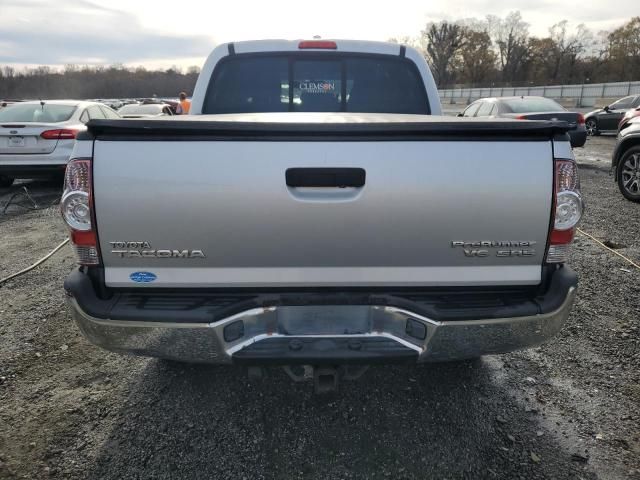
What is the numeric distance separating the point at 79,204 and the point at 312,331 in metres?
1.11

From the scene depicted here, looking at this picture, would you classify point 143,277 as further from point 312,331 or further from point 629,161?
point 629,161

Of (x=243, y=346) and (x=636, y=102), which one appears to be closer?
(x=243, y=346)

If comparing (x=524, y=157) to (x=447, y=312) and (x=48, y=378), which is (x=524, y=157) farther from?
(x=48, y=378)

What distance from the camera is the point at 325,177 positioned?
1.90 meters

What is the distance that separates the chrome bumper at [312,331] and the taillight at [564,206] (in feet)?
0.89

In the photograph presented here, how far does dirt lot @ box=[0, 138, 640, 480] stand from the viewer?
222 centimetres

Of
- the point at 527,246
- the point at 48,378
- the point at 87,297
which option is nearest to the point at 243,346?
the point at 87,297

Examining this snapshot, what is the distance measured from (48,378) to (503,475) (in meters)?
2.72

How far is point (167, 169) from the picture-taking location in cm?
187

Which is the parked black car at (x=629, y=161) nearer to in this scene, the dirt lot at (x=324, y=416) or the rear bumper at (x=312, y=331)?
the dirt lot at (x=324, y=416)

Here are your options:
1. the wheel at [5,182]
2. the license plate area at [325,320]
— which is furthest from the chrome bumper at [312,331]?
the wheel at [5,182]

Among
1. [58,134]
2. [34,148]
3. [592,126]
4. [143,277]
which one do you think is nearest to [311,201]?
[143,277]

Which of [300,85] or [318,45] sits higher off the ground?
[318,45]

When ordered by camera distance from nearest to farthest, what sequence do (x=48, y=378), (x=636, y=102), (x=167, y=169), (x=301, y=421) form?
(x=167, y=169) → (x=301, y=421) → (x=48, y=378) → (x=636, y=102)
